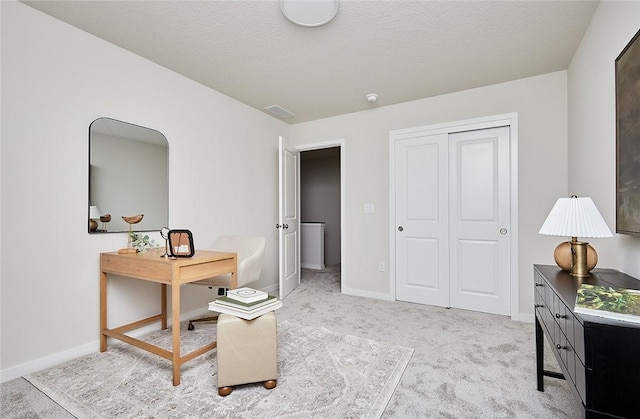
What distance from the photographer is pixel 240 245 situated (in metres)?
2.86

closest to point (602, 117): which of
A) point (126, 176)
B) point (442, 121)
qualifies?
point (442, 121)

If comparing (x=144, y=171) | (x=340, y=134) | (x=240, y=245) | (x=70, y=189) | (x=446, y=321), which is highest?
(x=340, y=134)

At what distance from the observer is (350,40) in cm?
224

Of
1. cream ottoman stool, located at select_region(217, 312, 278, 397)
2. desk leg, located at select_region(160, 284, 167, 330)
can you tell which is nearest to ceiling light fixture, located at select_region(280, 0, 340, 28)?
cream ottoman stool, located at select_region(217, 312, 278, 397)

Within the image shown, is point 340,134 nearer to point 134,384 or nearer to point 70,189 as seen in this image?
point 70,189

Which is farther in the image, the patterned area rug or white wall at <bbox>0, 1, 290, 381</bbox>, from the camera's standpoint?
white wall at <bbox>0, 1, 290, 381</bbox>

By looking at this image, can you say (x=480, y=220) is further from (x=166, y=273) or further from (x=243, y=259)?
(x=166, y=273)

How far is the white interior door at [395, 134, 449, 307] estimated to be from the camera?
3.29 m

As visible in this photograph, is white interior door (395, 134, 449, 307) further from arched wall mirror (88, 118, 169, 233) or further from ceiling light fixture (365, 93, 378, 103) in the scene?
arched wall mirror (88, 118, 169, 233)

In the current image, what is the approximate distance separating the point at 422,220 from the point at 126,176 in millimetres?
2962

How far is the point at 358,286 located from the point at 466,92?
2563 mm

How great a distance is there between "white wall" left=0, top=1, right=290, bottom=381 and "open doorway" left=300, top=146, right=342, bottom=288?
3116 mm

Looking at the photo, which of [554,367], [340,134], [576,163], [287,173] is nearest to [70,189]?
[287,173]

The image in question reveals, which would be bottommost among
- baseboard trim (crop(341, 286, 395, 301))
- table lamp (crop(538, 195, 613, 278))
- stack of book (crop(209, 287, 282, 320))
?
baseboard trim (crop(341, 286, 395, 301))
